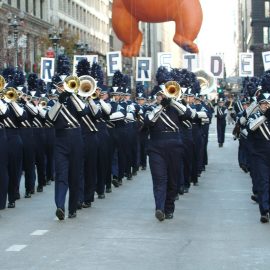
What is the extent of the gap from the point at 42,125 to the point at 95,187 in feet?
11.2

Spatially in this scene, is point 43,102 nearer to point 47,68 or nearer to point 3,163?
Result: point 3,163

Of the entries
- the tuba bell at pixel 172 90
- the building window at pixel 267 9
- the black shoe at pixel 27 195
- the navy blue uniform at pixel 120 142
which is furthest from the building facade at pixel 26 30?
the building window at pixel 267 9

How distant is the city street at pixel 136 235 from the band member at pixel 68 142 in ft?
1.42

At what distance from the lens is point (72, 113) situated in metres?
13.6

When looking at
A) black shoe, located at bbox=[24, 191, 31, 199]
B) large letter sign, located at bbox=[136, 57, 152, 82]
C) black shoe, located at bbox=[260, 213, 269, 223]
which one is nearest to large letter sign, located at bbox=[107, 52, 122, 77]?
large letter sign, located at bbox=[136, 57, 152, 82]

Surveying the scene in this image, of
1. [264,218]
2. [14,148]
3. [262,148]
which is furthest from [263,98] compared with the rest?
[14,148]

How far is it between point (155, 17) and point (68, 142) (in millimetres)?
19775

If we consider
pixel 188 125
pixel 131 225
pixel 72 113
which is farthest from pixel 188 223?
pixel 188 125

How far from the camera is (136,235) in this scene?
1175 centimetres

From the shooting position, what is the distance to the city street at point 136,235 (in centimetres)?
979

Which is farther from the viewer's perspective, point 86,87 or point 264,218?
point 86,87

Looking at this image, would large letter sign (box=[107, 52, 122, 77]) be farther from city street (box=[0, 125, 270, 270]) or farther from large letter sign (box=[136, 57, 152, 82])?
city street (box=[0, 125, 270, 270])

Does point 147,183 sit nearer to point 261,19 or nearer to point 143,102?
point 143,102

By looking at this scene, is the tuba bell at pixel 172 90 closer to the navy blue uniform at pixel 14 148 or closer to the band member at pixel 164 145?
the band member at pixel 164 145
